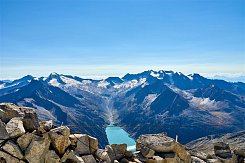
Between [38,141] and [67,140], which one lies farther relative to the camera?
[67,140]

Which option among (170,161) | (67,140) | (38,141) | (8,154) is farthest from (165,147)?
(8,154)

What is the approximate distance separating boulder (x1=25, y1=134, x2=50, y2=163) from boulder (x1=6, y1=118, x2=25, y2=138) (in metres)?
1.16

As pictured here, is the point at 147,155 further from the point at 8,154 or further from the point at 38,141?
the point at 8,154

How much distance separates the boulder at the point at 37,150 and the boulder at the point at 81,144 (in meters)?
3.43

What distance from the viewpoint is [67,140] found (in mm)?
26359

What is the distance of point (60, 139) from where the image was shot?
2564 centimetres

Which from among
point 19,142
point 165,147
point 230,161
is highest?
point 19,142

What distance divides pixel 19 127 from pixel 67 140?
399cm

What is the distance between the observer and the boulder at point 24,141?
946 inches

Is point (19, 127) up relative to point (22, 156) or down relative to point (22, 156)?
up

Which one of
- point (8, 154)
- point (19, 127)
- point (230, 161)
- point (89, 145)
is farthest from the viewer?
point (230, 161)

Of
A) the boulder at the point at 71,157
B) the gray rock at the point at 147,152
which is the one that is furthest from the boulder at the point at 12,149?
the gray rock at the point at 147,152

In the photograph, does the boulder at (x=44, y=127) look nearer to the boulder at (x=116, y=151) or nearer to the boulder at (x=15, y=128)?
the boulder at (x=15, y=128)

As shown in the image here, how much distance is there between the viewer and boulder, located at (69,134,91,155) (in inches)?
1087
